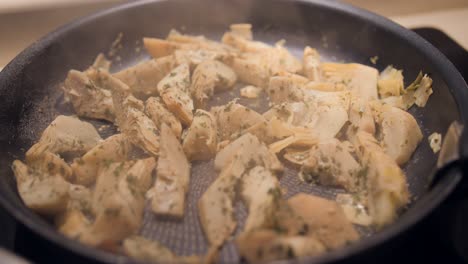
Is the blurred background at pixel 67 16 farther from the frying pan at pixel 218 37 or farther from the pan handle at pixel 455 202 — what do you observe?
the pan handle at pixel 455 202

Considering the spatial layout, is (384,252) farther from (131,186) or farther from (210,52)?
(210,52)

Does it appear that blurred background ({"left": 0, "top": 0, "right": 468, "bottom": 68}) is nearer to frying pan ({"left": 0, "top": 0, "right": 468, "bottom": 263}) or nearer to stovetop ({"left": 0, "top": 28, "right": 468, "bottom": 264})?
Answer: frying pan ({"left": 0, "top": 0, "right": 468, "bottom": 263})

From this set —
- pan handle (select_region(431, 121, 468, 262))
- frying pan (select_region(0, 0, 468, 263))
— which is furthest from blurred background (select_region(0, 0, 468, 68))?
pan handle (select_region(431, 121, 468, 262))

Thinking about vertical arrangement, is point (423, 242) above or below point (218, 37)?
below

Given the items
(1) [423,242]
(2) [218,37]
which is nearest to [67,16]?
(2) [218,37]

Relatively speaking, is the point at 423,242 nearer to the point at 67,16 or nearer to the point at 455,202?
the point at 455,202

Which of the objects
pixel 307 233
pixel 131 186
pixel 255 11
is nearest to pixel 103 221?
pixel 131 186

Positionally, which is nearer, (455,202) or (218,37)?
(455,202)
